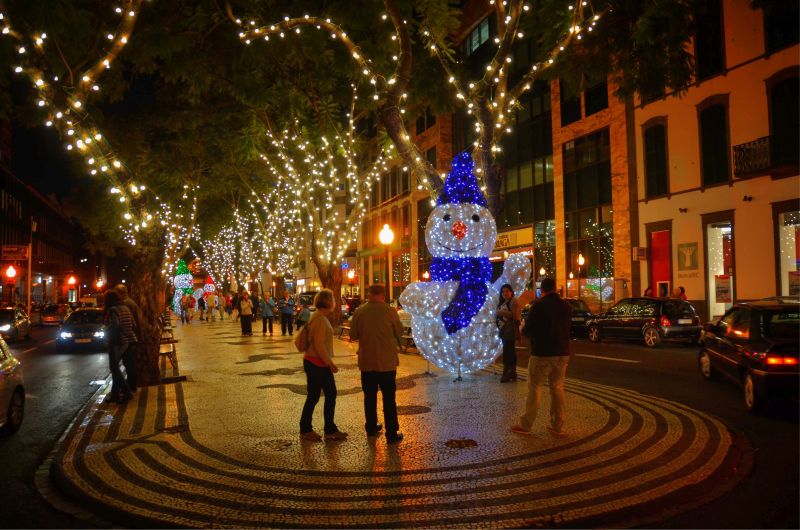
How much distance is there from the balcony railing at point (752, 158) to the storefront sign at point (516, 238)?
12.3 m

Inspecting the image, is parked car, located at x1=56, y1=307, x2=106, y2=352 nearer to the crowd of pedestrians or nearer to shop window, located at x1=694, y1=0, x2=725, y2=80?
the crowd of pedestrians

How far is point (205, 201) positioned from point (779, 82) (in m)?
31.0

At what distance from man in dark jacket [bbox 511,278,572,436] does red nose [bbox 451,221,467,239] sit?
3.81 m

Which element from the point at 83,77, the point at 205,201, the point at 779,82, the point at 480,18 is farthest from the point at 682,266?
the point at 205,201

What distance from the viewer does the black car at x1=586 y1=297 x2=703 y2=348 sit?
1783 cm

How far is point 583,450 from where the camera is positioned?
6.30m

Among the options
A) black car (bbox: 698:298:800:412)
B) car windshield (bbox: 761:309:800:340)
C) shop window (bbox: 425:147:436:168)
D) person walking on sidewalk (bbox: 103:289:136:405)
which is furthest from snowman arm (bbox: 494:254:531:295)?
shop window (bbox: 425:147:436:168)

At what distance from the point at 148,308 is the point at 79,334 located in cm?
940

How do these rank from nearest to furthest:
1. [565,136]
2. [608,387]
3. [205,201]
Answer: [608,387] < [565,136] < [205,201]

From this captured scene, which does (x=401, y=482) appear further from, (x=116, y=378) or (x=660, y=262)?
(x=660, y=262)

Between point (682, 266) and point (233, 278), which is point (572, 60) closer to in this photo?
point (682, 266)

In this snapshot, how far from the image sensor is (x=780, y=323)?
8.49 meters

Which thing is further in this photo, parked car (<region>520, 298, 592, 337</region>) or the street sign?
the street sign

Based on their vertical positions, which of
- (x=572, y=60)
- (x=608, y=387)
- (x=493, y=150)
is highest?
(x=572, y=60)
